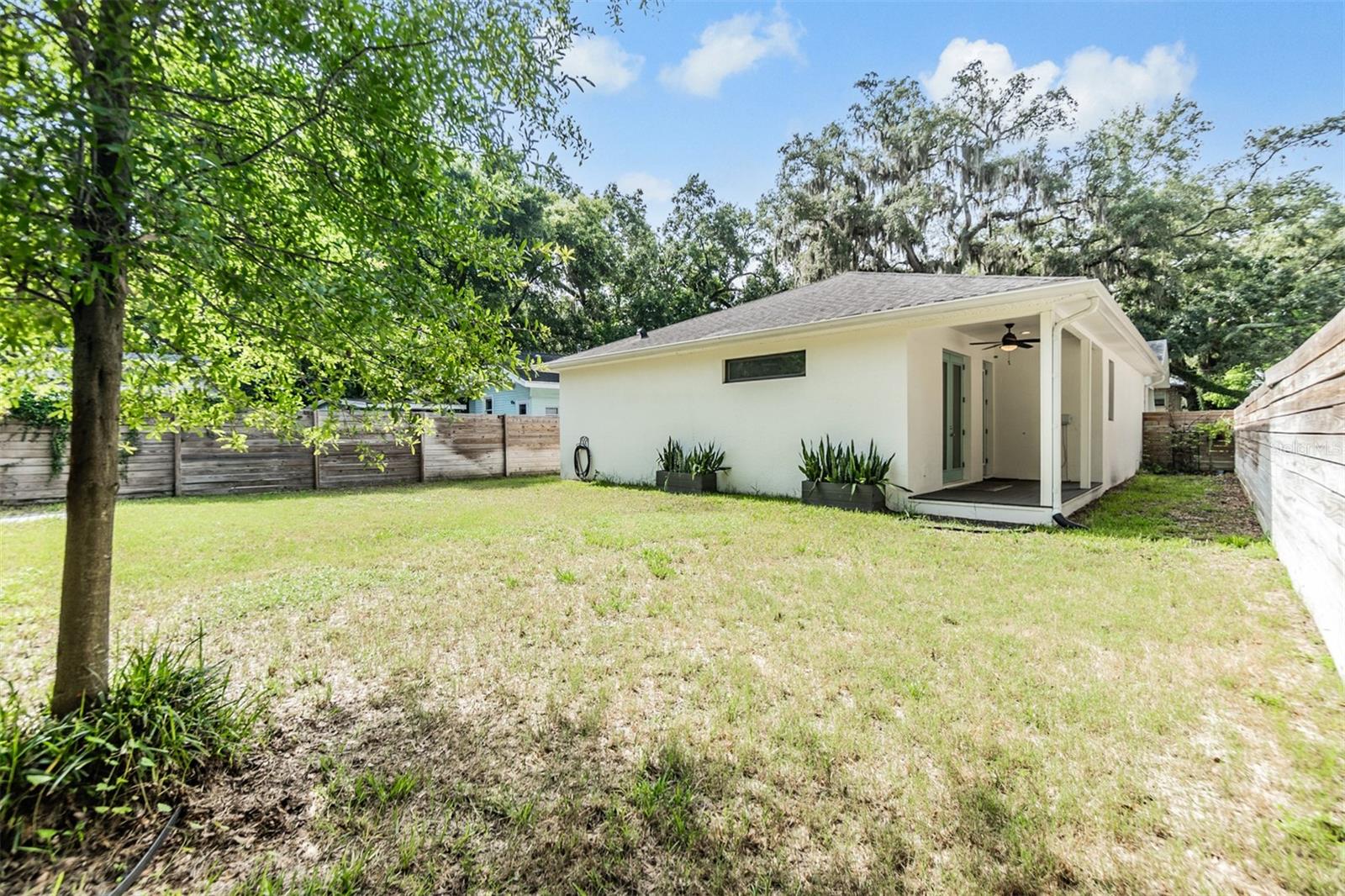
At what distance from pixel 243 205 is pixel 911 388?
743 centimetres

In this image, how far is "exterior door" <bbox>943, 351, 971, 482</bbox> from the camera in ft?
28.0

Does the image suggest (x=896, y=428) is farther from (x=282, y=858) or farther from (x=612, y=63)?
(x=282, y=858)

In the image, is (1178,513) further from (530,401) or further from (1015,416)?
(530,401)

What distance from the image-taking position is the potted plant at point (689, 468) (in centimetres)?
969

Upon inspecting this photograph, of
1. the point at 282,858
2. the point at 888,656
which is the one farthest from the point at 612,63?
the point at 282,858

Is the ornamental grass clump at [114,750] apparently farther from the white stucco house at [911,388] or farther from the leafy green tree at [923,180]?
the leafy green tree at [923,180]

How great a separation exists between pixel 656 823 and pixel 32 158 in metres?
2.48

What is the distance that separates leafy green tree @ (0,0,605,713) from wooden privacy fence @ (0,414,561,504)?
4225mm

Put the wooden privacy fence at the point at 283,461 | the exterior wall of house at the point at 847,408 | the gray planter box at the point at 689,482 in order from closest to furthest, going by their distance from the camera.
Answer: the exterior wall of house at the point at 847,408 → the wooden privacy fence at the point at 283,461 → the gray planter box at the point at 689,482

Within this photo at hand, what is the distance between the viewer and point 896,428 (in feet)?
24.9

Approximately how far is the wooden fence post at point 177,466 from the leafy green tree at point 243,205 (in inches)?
371

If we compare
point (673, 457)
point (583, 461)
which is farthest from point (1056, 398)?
point (583, 461)

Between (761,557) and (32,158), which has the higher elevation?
(32,158)

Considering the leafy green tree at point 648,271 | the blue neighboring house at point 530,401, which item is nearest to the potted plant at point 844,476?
the blue neighboring house at point 530,401
